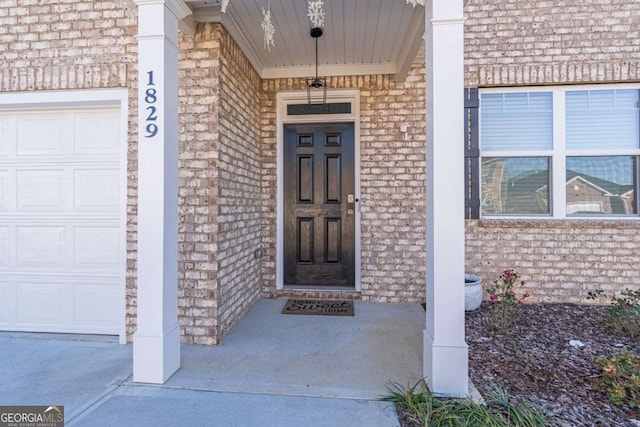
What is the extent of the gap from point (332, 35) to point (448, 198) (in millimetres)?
2100

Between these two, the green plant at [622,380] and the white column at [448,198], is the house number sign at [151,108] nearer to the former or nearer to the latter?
the white column at [448,198]

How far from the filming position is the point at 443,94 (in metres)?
2.05

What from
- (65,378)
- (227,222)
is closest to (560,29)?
(227,222)

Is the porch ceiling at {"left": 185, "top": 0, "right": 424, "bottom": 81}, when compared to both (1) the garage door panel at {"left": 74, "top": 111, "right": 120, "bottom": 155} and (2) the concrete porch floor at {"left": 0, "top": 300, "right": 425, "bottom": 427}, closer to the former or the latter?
(1) the garage door panel at {"left": 74, "top": 111, "right": 120, "bottom": 155}

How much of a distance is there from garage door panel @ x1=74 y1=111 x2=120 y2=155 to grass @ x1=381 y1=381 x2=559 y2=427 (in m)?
3.10

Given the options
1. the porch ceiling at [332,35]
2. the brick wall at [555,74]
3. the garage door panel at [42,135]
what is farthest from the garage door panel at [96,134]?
Result: the brick wall at [555,74]

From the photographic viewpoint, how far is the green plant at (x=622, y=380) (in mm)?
1929

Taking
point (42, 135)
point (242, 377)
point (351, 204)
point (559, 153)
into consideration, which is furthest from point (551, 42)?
point (42, 135)

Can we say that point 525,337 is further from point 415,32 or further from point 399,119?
point 415,32

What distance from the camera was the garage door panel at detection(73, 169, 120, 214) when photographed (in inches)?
119

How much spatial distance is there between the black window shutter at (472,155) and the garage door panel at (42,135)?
414 centimetres

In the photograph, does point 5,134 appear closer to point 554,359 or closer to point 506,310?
point 506,310

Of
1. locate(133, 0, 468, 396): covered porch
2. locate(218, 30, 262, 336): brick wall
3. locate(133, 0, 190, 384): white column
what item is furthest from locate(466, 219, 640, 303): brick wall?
locate(133, 0, 190, 384): white column

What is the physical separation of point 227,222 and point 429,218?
1.79 m
